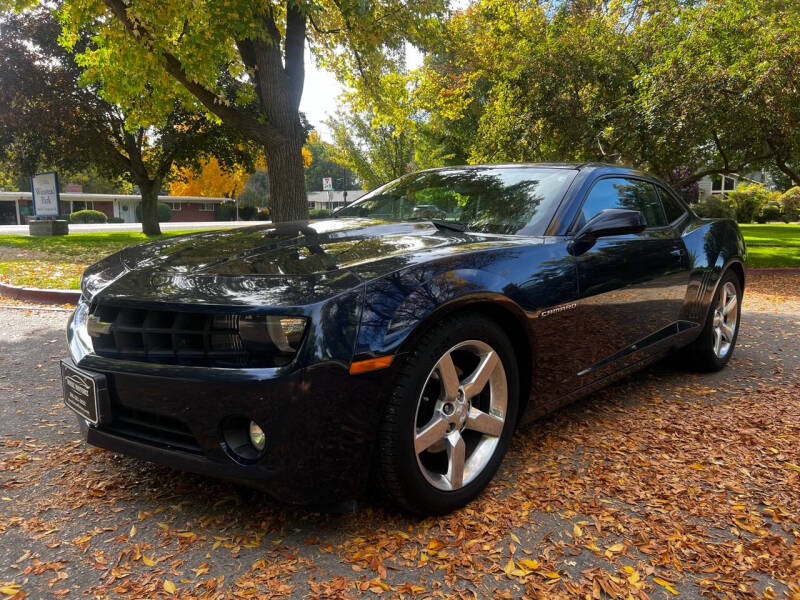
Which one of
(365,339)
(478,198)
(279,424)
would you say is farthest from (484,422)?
(478,198)

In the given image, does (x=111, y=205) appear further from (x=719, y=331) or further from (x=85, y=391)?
(x=85, y=391)

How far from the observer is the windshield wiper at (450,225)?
310 cm

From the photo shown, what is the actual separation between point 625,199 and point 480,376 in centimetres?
191

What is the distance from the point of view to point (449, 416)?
7.59 feet

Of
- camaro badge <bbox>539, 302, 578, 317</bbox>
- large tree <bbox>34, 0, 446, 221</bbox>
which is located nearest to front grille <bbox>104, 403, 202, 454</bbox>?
camaro badge <bbox>539, 302, 578, 317</bbox>

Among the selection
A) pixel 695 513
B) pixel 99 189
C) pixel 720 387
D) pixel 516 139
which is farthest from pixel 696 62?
pixel 99 189

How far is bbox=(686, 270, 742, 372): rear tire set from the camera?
4312mm

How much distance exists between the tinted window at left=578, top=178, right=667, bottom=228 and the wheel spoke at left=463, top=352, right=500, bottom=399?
1.05 meters

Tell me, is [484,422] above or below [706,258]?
below

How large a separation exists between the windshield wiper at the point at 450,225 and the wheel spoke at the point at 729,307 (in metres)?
2.66

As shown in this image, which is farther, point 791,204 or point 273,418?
point 791,204

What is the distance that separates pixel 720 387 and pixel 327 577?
3.40 metres

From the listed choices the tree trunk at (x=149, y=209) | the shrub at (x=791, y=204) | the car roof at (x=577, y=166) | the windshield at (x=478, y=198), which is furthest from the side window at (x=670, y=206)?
the shrub at (x=791, y=204)

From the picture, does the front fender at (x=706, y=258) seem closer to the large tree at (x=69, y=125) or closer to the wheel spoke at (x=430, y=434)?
the wheel spoke at (x=430, y=434)
